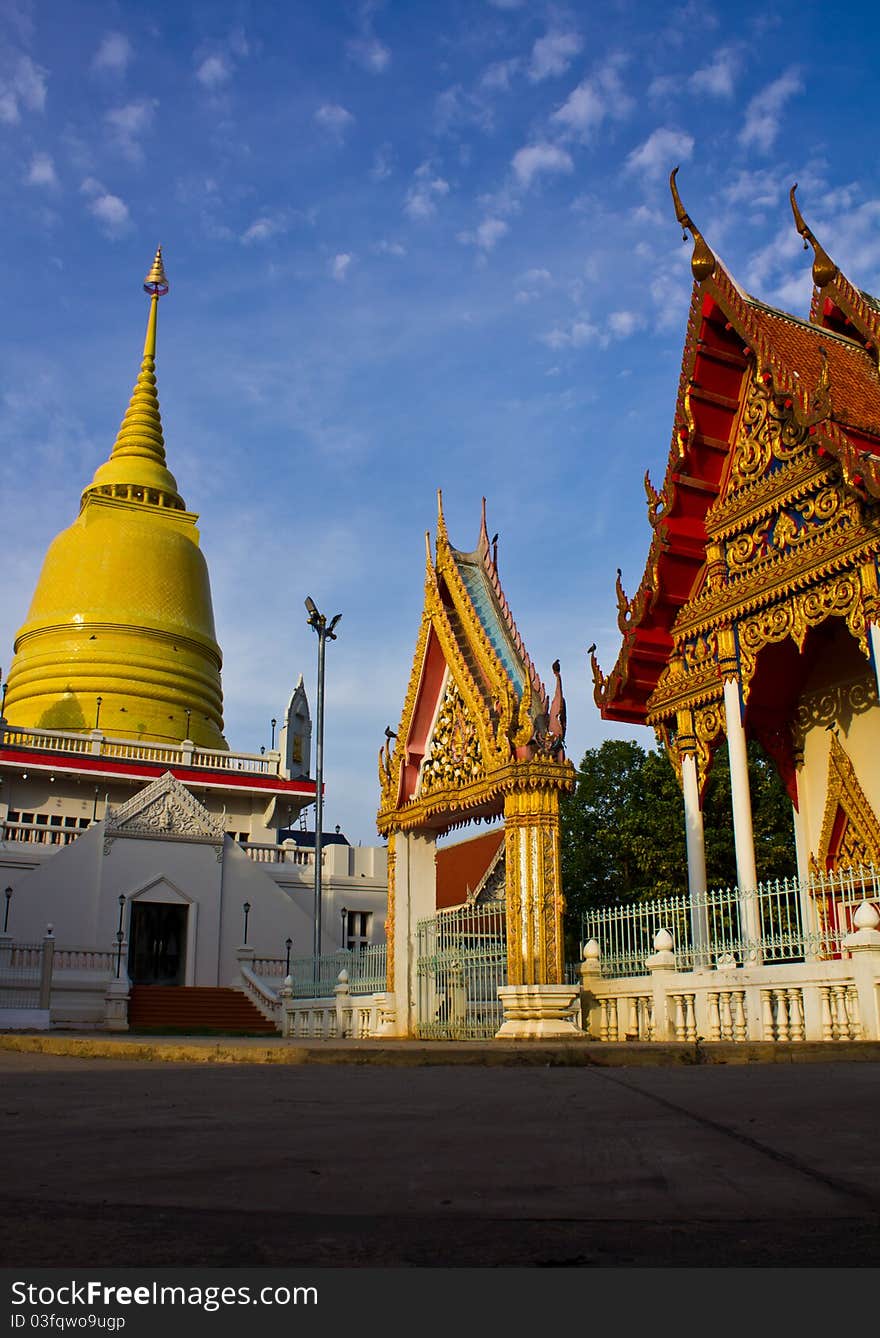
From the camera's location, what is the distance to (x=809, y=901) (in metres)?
10.5

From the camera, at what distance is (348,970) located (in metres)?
18.0

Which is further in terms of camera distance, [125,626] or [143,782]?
[125,626]

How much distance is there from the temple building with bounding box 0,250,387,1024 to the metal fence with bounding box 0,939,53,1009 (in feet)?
2.05

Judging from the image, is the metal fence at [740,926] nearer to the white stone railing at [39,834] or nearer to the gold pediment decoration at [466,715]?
the gold pediment decoration at [466,715]

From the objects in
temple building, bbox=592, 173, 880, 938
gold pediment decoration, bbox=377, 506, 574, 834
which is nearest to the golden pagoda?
gold pediment decoration, bbox=377, 506, 574, 834

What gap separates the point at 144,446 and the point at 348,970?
102 feet

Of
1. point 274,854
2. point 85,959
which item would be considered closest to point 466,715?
point 85,959

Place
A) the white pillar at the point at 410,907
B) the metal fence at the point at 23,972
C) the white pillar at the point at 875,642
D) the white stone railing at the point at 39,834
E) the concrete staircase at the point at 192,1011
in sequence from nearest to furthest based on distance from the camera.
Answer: the white pillar at the point at 875,642 < the white pillar at the point at 410,907 < the metal fence at the point at 23,972 < the concrete staircase at the point at 192,1011 < the white stone railing at the point at 39,834

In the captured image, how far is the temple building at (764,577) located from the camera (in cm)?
1169

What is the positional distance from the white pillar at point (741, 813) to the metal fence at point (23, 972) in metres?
15.3

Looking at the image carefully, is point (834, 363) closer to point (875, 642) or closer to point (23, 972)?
point (875, 642)

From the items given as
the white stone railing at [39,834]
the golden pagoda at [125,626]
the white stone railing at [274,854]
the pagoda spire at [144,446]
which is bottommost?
the white stone railing at [274,854]

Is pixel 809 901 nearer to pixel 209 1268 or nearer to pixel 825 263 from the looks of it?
pixel 825 263
